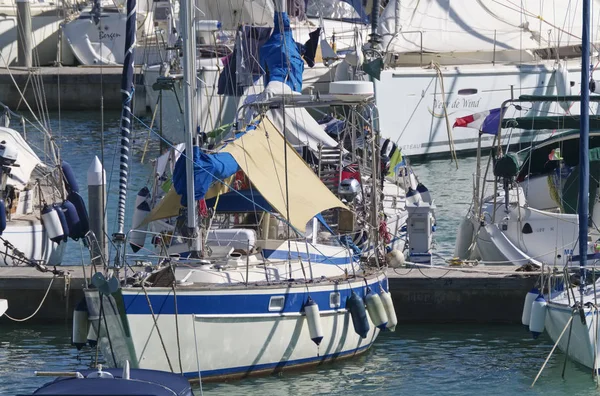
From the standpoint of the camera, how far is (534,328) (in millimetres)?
20406

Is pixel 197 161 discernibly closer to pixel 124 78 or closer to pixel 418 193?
pixel 124 78

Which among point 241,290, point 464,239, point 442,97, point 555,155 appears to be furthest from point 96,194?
point 442,97

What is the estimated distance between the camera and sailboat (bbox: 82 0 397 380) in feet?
61.8

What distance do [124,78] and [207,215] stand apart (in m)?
2.69

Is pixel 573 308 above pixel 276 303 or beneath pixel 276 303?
beneath

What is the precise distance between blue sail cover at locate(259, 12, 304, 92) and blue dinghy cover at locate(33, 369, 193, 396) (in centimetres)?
1301

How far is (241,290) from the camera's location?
1930 centimetres

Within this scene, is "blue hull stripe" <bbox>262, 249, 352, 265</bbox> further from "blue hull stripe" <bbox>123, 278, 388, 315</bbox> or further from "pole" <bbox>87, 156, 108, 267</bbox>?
"pole" <bbox>87, 156, 108, 267</bbox>

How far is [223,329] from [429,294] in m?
5.13

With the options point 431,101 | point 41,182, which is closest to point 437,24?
point 431,101

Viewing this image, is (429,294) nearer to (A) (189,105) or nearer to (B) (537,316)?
(B) (537,316)

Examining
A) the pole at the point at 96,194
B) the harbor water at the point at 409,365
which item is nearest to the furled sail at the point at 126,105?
the harbor water at the point at 409,365

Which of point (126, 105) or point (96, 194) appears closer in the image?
point (126, 105)

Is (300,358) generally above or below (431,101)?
below
